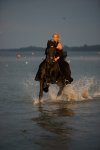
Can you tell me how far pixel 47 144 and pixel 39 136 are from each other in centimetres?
73

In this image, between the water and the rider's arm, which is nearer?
the water

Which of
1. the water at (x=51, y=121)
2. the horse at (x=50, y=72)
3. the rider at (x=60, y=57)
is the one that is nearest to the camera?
the water at (x=51, y=121)

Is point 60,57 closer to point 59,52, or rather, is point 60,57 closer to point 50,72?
point 59,52

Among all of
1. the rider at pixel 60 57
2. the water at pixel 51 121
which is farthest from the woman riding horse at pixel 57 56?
the water at pixel 51 121

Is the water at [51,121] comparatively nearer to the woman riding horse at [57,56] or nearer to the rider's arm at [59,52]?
the woman riding horse at [57,56]

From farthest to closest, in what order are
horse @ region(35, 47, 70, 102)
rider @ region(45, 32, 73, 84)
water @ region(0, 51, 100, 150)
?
rider @ region(45, 32, 73, 84), horse @ region(35, 47, 70, 102), water @ region(0, 51, 100, 150)

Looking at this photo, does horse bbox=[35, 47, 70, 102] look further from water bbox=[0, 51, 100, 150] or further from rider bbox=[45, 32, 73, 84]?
water bbox=[0, 51, 100, 150]

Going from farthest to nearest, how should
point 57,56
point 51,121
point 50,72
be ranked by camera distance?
point 57,56
point 50,72
point 51,121

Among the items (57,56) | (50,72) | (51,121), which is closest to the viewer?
(51,121)

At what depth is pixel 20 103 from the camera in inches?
607

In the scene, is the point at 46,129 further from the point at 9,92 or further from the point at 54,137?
the point at 9,92

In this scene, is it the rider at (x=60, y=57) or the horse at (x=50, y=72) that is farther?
the rider at (x=60, y=57)

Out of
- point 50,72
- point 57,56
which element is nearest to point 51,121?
point 50,72

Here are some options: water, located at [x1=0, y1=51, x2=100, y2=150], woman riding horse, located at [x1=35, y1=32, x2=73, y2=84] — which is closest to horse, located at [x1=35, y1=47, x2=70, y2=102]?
woman riding horse, located at [x1=35, y1=32, x2=73, y2=84]
